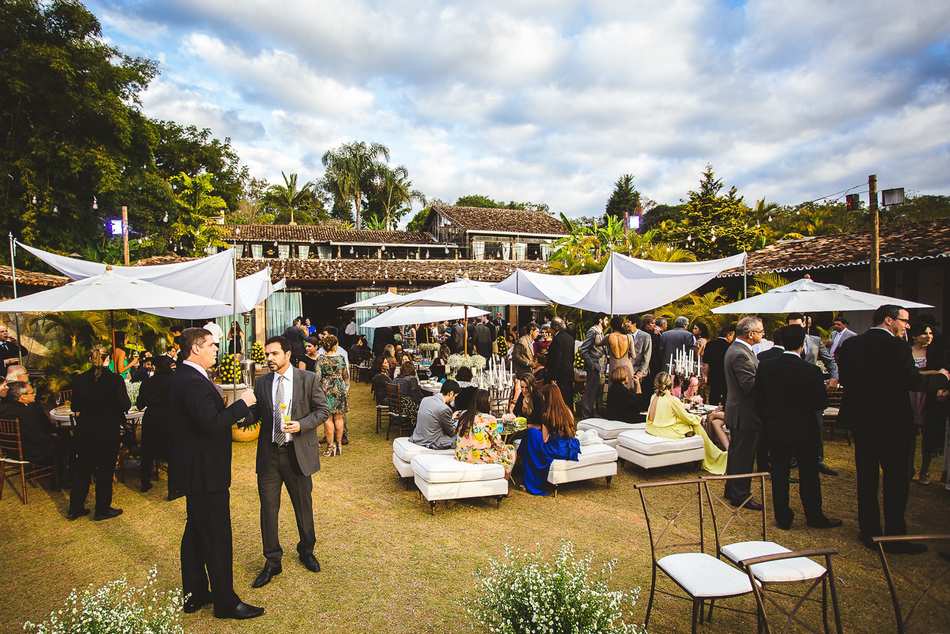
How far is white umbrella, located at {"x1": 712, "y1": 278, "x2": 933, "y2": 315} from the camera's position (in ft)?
22.2

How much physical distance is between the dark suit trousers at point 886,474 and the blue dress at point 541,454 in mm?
2627

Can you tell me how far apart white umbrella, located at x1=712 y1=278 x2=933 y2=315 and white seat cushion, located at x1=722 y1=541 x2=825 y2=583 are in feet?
14.5

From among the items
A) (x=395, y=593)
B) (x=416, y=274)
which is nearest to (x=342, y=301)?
(x=416, y=274)

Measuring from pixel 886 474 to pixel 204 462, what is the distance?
532 cm

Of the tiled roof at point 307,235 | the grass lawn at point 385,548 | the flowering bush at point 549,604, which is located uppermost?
the tiled roof at point 307,235

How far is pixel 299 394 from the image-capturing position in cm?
396

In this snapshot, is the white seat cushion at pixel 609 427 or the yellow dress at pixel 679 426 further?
the white seat cushion at pixel 609 427

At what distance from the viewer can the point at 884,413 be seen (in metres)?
4.32

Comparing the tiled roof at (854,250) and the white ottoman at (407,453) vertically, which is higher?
the tiled roof at (854,250)

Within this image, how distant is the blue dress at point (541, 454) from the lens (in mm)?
5891

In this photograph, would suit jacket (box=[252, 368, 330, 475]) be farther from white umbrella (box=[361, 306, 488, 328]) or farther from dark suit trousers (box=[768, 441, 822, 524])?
white umbrella (box=[361, 306, 488, 328])

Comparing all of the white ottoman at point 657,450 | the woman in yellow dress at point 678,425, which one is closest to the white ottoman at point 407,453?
the white ottoman at point 657,450

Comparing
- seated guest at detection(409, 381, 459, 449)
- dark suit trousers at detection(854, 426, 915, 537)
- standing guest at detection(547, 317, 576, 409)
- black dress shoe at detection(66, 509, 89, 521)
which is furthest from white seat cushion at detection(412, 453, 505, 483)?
black dress shoe at detection(66, 509, 89, 521)

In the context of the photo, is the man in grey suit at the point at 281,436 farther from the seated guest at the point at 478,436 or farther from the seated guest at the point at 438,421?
the seated guest at the point at 438,421
